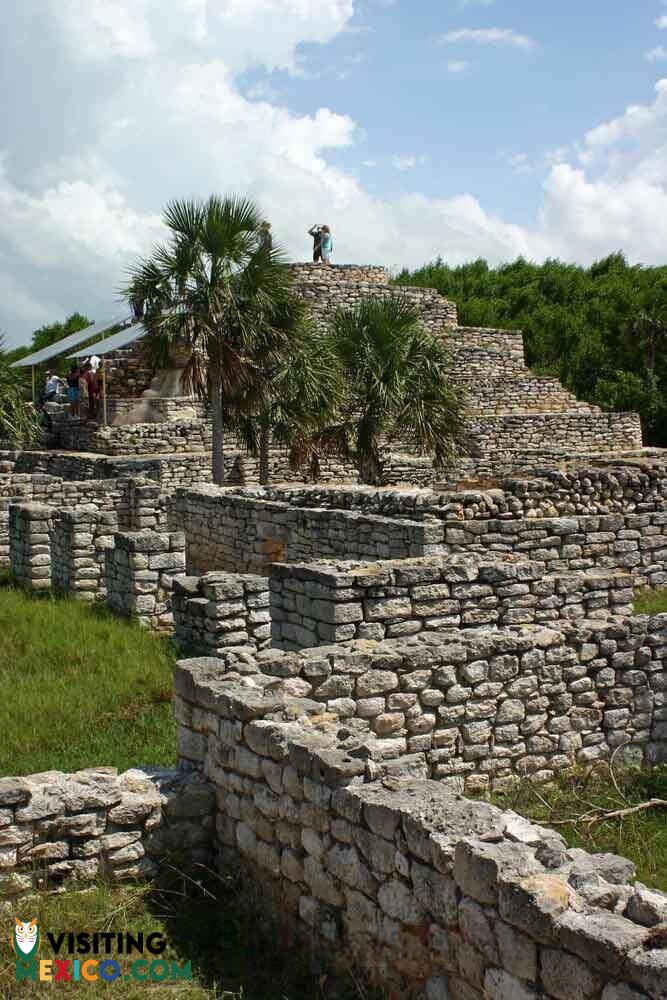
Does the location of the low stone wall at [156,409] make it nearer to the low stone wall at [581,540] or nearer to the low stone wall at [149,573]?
the low stone wall at [149,573]

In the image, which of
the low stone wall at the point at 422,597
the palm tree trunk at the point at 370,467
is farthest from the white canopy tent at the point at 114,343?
the low stone wall at the point at 422,597

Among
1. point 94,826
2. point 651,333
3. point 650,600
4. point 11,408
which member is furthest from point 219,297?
point 651,333

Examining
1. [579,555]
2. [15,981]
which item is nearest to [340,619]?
[15,981]

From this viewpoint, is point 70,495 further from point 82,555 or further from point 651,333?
point 651,333

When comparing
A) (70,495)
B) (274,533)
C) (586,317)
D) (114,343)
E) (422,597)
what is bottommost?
(274,533)

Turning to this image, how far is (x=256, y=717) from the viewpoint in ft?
17.5

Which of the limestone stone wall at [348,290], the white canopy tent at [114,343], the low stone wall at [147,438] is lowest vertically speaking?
the low stone wall at [147,438]

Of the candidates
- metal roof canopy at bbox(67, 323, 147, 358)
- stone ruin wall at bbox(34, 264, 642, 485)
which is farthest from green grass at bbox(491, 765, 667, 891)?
metal roof canopy at bbox(67, 323, 147, 358)

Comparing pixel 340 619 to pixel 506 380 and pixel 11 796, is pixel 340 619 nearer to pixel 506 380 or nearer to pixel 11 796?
pixel 11 796

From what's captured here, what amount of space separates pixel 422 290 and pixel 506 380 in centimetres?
555

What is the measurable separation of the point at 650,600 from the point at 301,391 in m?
11.2

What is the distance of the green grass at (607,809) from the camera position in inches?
219

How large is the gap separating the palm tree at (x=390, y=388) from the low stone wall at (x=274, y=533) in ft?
18.2

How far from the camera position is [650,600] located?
12484mm
